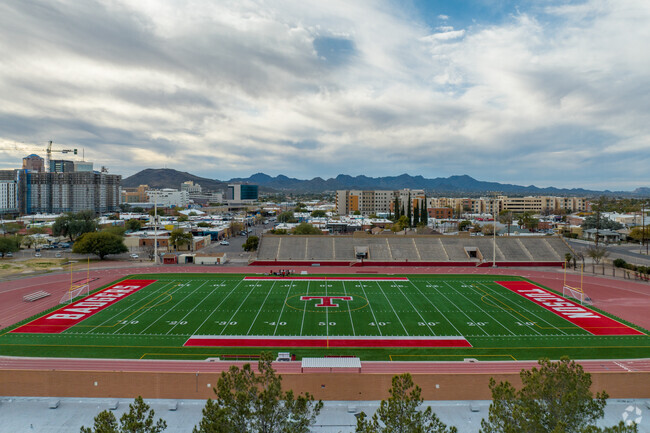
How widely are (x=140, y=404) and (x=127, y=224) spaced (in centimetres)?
8459

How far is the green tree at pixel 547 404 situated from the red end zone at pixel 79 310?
25.8 m

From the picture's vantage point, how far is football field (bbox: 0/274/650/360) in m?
21.2

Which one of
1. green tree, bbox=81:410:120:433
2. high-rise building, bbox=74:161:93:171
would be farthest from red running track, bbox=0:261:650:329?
high-rise building, bbox=74:161:93:171

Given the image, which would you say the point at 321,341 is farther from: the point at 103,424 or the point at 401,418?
the point at 103,424

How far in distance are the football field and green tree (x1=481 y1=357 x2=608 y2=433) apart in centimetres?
916

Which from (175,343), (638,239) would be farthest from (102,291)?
(638,239)

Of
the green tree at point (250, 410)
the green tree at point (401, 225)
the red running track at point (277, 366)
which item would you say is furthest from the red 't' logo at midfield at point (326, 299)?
the green tree at point (401, 225)

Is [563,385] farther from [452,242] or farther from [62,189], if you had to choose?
[62,189]

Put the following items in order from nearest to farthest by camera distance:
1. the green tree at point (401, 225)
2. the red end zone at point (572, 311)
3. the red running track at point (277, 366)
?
1. the red running track at point (277, 366)
2. the red end zone at point (572, 311)
3. the green tree at point (401, 225)

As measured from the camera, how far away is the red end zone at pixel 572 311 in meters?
24.9

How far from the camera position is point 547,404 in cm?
1111

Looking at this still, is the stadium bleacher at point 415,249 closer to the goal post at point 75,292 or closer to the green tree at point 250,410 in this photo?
the goal post at point 75,292

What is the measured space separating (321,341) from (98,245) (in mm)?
40679

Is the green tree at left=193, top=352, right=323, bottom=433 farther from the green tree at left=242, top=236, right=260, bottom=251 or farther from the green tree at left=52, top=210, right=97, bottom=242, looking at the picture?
the green tree at left=52, top=210, right=97, bottom=242
